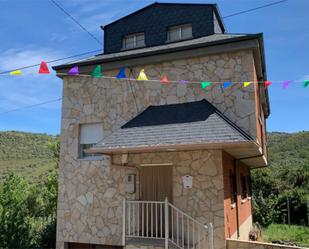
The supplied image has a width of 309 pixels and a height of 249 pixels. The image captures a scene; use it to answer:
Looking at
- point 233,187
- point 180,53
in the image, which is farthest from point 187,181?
point 180,53

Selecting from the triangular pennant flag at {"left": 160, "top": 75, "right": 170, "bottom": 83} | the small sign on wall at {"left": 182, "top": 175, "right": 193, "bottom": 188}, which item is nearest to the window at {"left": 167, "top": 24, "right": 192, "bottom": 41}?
the triangular pennant flag at {"left": 160, "top": 75, "right": 170, "bottom": 83}

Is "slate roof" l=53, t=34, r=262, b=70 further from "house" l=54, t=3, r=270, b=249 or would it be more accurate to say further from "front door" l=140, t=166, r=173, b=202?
"front door" l=140, t=166, r=173, b=202

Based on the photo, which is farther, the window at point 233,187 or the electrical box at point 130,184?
the window at point 233,187

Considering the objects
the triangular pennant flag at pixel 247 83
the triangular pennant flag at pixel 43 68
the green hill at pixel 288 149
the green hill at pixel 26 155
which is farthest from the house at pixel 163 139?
the green hill at pixel 288 149

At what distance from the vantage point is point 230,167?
10961mm

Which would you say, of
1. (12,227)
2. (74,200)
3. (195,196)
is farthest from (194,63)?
(12,227)

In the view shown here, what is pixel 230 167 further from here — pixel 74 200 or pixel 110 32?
pixel 110 32

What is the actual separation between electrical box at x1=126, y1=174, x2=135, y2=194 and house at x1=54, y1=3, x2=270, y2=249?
0.03 m

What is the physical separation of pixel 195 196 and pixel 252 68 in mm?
4281

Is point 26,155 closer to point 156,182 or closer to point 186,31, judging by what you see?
point 186,31

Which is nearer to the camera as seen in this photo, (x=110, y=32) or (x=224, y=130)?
(x=224, y=130)

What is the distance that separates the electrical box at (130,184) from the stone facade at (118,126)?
199 mm

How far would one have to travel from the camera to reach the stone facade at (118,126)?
963 cm

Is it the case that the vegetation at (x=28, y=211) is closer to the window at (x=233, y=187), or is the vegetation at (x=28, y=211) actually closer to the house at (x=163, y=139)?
the house at (x=163, y=139)
